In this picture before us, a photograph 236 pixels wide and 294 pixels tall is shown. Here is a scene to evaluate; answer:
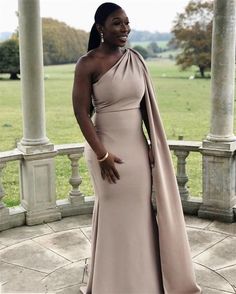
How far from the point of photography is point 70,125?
17.7 meters

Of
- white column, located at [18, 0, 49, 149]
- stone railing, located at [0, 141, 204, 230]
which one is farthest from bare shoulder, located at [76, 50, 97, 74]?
stone railing, located at [0, 141, 204, 230]

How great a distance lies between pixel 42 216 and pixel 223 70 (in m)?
2.82

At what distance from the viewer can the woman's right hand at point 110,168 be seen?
10.7 feet

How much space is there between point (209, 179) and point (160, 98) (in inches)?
832

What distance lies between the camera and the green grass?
31.2 ft

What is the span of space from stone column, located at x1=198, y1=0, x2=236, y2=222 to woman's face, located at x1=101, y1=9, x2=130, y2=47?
8.48ft

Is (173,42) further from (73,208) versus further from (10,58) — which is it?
(73,208)

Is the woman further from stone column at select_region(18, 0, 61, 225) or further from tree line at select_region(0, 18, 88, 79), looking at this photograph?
tree line at select_region(0, 18, 88, 79)

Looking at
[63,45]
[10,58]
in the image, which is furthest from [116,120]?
[10,58]

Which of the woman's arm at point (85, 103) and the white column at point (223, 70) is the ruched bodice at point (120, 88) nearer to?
the woman's arm at point (85, 103)

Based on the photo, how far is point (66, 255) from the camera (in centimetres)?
482

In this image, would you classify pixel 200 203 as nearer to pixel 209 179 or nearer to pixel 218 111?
pixel 209 179

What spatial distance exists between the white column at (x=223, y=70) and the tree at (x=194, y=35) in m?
37.8

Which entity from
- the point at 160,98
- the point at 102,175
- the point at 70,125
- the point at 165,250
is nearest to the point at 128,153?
the point at 102,175
